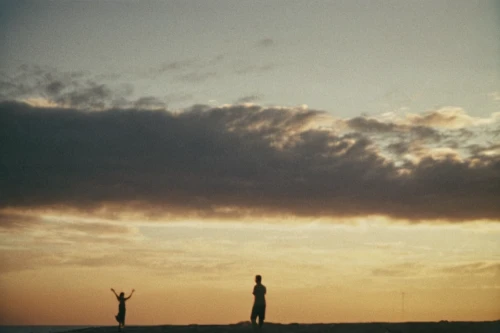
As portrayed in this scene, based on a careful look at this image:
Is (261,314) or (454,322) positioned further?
(454,322)

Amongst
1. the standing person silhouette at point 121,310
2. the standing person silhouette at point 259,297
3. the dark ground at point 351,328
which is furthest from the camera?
the standing person silhouette at point 121,310

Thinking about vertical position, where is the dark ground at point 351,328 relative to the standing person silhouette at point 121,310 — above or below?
below

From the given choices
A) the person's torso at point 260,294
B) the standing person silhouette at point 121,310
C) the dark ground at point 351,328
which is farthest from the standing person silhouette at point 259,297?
the standing person silhouette at point 121,310

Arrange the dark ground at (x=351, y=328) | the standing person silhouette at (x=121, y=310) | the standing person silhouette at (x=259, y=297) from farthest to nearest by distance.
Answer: the standing person silhouette at (x=121, y=310) → the dark ground at (x=351, y=328) → the standing person silhouette at (x=259, y=297)

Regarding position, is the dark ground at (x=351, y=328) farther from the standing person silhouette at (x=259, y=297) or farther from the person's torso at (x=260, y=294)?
the person's torso at (x=260, y=294)

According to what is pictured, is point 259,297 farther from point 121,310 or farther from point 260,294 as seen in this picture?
point 121,310

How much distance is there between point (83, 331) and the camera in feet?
127

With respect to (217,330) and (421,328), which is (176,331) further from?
(421,328)

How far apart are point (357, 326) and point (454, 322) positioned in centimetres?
496

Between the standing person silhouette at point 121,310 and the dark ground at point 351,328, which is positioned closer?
the dark ground at point 351,328

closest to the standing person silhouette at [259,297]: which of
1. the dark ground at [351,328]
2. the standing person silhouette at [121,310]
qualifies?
the dark ground at [351,328]

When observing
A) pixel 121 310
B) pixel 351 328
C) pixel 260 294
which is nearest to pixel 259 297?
pixel 260 294

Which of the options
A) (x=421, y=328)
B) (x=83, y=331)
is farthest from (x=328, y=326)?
(x=83, y=331)

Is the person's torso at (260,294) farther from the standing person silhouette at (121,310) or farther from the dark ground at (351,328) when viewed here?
the standing person silhouette at (121,310)
